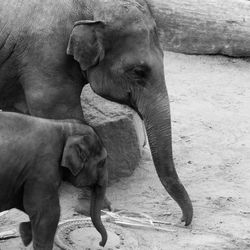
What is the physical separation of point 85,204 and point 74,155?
1210mm

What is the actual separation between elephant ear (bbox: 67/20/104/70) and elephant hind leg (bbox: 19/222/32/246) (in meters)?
1.03

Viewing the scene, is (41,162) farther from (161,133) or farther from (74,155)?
(161,133)

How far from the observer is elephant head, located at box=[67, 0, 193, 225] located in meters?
5.20

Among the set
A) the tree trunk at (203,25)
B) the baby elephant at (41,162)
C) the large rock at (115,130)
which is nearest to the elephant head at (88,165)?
the baby elephant at (41,162)

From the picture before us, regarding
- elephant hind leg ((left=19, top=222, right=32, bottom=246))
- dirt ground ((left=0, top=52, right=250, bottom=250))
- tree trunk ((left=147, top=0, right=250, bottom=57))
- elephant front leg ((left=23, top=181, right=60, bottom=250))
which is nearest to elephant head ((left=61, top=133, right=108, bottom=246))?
elephant front leg ((left=23, top=181, right=60, bottom=250))

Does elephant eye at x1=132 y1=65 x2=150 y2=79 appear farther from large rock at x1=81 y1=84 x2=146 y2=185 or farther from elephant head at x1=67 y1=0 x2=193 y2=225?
large rock at x1=81 y1=84 x2=146 y2=185

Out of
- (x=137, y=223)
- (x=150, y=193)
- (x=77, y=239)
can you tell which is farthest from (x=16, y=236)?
(x=150, y=193)

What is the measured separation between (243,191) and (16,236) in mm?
1863

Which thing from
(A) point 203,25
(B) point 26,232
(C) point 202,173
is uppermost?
(B) point 26,232

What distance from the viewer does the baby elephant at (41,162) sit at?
4660 millimetres

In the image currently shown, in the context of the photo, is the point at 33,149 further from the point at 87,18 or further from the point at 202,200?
the point at 202,200

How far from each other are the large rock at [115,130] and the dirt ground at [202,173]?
134 millimetres

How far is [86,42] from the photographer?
17.0 ft

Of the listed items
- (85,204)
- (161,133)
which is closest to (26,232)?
(85,204)
